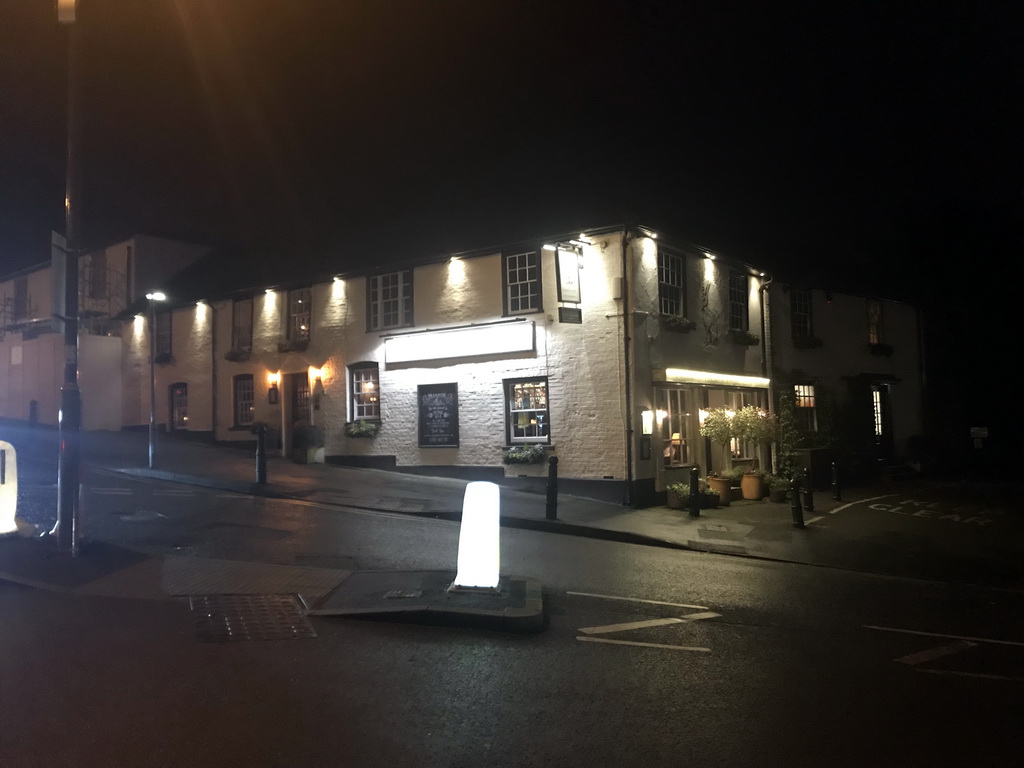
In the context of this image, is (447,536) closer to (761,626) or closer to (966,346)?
(761,626)

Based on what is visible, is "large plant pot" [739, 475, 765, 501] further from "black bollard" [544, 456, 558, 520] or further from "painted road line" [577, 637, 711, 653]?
"painted road line" [577, 637, 711, 653]

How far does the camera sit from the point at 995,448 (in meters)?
28.6

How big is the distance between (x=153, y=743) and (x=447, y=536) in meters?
7.46

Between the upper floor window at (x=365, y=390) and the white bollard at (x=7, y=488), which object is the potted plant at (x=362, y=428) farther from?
the white bollard at (x=7, y=488)

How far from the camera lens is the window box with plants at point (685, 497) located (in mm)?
16469

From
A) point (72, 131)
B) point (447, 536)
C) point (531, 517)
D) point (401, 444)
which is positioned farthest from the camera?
point (401, 444)

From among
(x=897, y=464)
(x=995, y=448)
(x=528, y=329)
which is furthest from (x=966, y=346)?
(x=528, y=329)

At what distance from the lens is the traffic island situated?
7.25 metres

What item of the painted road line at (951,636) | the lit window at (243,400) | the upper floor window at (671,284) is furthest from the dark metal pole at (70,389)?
the lit window at (243,400)

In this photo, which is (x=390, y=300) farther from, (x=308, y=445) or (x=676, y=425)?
(x=676, y=425)

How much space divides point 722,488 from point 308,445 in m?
11.0

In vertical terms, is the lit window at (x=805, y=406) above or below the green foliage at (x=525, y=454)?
above

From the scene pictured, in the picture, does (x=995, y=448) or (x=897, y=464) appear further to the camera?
(x=995, y=448)

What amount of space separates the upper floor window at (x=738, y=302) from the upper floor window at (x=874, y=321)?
6.57 meters
